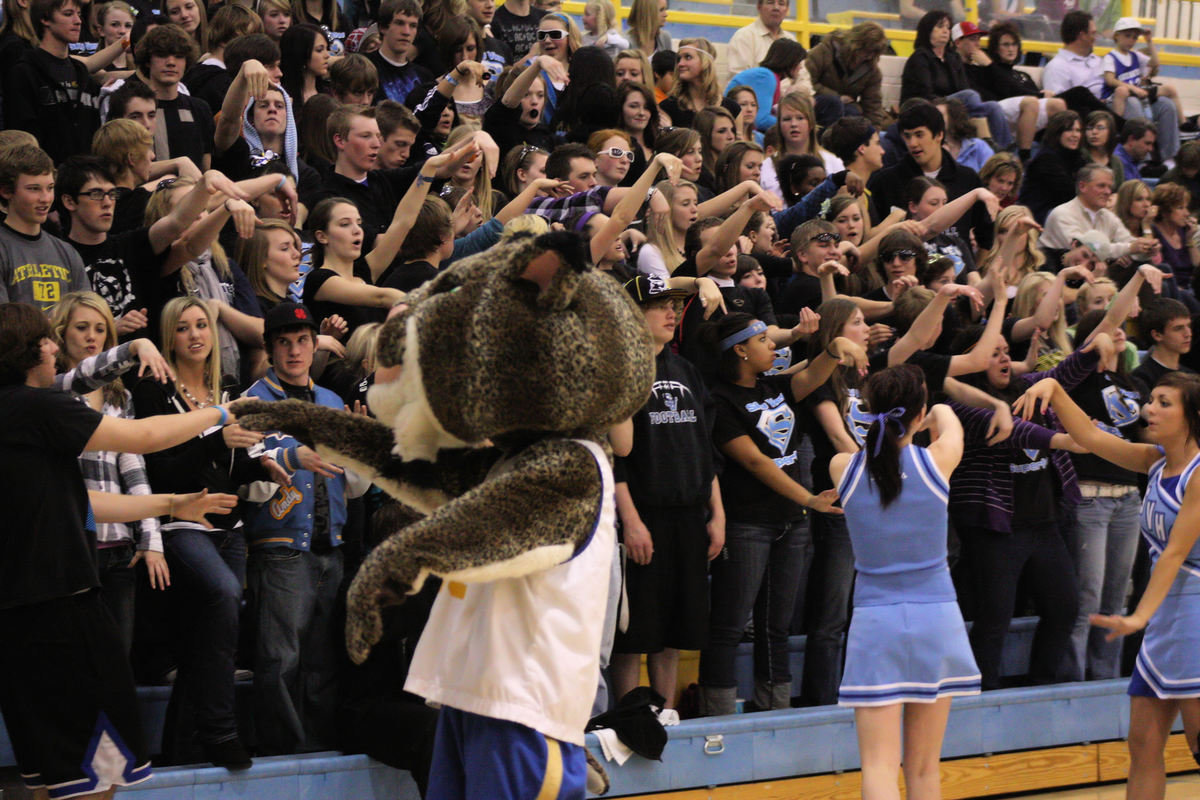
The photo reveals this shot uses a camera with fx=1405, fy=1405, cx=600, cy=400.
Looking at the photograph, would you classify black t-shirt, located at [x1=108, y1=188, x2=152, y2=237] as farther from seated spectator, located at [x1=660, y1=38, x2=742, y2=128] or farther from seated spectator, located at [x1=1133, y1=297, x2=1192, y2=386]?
seated spectator, located at [x1=1133, y1=297, x2=1192, y2=386]

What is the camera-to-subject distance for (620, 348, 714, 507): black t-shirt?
4.89 m

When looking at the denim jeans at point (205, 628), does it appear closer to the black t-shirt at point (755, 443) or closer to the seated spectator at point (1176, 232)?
the black t-shirt at point (755, 443)

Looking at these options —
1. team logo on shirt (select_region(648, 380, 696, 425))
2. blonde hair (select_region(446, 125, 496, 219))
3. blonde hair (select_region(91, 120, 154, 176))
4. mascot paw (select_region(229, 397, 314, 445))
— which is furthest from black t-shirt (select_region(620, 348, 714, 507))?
blonde hair (select_region(91, 120, 154, 176))

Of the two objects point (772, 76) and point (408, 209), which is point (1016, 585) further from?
point (772, 76)

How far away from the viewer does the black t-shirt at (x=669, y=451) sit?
489cm

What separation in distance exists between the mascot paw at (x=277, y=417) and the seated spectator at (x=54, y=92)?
3.79 metres

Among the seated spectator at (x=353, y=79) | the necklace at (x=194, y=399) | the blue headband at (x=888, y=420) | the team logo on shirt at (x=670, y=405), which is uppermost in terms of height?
the seated spectator at (x=353, y=79)

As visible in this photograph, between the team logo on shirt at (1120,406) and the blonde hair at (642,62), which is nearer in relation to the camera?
the team logo on shirt at (1120,406)

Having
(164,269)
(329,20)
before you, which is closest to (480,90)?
(329,20)

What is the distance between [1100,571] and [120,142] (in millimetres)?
4416

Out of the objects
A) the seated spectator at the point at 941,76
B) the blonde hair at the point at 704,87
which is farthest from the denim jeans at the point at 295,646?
the seated spectator at the point at 941,76

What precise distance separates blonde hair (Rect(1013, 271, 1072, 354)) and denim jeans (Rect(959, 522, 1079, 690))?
3.63ft

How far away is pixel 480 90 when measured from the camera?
7637 mm

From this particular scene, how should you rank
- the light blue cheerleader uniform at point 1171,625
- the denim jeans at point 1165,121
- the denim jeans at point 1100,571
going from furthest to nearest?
the denim jeans at point 1165,121 < the denim jeans at point 1100,571 < the light blue cheerleader uniform at point 1171,625
